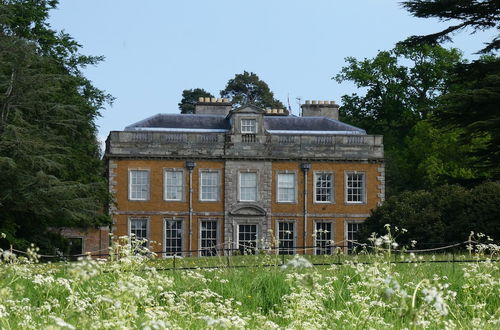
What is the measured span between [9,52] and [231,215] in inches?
676

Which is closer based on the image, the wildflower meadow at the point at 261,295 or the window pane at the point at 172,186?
the wildflower meadow at the point at 261,295

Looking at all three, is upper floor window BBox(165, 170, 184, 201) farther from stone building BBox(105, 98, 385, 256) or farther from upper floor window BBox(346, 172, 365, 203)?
upper floor window BBox(346, 172, 365, 203)

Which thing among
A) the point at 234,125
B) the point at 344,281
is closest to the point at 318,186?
the point at 234,125

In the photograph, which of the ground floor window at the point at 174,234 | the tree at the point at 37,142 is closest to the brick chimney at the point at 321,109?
the ground floor window at the point at 174,234

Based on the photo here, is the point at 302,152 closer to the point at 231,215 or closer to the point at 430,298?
the point at 231,215

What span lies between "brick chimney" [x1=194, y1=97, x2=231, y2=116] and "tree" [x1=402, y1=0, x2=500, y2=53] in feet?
→ 72.3

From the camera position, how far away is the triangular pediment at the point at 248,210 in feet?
136

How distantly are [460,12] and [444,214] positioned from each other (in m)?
7.20

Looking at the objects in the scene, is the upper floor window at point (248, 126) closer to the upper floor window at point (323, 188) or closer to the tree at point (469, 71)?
the upper floor window at point (323, 188)

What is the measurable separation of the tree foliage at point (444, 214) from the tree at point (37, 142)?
937cm

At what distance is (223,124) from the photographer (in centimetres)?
4369

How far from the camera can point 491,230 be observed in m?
26.4

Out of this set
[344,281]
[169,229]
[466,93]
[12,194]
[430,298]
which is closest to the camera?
[430,298]

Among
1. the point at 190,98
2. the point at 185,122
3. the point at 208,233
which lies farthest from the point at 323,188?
the point at 190,98
